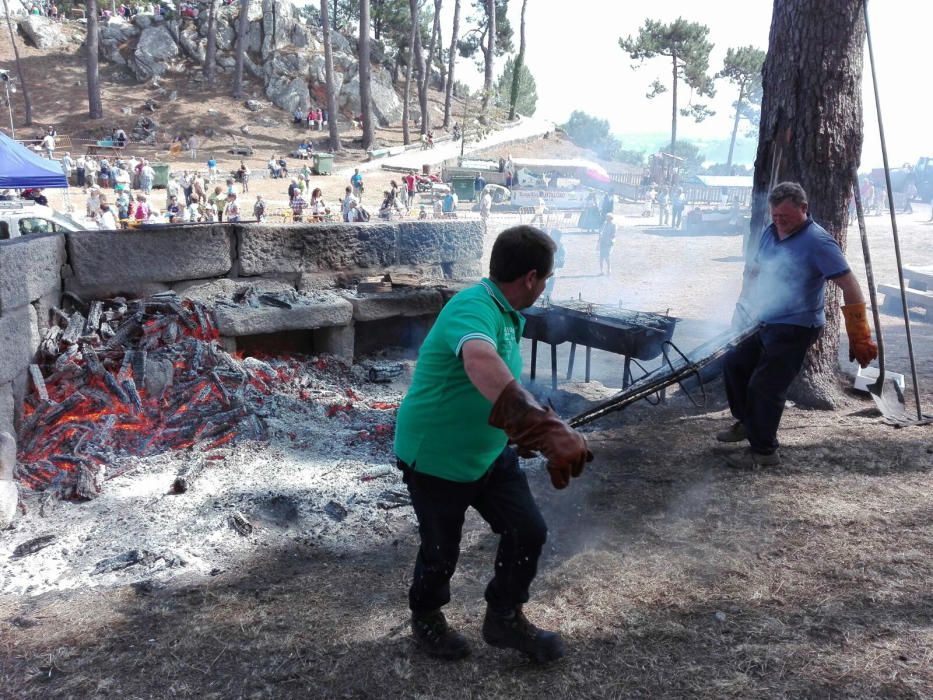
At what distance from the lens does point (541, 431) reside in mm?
2008

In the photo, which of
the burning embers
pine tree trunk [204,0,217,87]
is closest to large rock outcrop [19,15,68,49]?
pine tree trunk [204,0,217,87]

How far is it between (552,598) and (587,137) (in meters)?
73.2

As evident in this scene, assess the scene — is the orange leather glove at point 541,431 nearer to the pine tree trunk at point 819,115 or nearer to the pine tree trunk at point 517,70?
the pine tree trunk at point 819,115

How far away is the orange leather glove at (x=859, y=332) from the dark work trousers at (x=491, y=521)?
2940mm

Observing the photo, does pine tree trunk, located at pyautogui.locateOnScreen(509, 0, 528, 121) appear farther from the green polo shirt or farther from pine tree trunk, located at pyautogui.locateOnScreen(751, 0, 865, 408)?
the green polo shirt

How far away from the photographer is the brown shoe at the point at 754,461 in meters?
4.64

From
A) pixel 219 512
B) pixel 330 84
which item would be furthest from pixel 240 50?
pixel 219 512

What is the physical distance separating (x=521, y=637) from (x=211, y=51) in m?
48.0

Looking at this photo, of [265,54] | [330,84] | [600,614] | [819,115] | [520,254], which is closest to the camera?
[520,254]

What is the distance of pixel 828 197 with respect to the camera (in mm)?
5902

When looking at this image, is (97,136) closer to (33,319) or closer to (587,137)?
(33,319)

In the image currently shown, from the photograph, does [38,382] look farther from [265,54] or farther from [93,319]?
[265,54]

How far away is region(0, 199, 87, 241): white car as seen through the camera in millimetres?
9695

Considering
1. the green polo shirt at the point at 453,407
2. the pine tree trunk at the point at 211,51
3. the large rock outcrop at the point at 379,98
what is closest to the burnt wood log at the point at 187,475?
the green polo shirt at the point at 453,407
